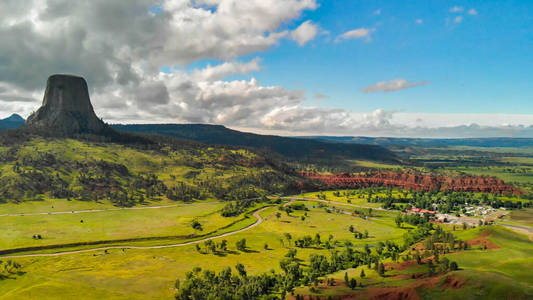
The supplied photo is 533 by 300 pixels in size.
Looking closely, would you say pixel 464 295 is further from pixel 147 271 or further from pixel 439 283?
pixel 147 271

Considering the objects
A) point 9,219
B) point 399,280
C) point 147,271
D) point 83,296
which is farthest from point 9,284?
point 399,280

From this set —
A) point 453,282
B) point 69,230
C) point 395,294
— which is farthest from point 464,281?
point 69,230

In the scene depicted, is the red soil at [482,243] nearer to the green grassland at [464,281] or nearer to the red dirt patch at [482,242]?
the red dirt patch at [482,242]

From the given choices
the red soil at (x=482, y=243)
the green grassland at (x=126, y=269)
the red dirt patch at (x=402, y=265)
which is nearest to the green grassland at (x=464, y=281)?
the red dirt patch at (x=402, y=265)

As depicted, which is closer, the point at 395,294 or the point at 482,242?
the point at 395,294

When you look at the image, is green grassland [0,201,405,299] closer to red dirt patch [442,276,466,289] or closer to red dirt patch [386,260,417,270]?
red dirt patch [386,260,417,270]

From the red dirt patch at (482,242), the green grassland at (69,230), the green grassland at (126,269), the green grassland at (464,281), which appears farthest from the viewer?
the green grassland at (69,230)

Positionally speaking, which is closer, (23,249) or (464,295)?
(464,295)

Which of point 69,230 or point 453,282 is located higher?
point 453,282

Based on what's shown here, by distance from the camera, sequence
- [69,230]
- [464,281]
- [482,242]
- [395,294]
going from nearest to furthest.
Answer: [395,294] < [464,281] < [482,242] < [69,230]

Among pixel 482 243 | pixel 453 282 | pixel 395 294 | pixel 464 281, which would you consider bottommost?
pixel 482 243

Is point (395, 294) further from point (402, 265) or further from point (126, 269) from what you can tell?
point (126, 269)
